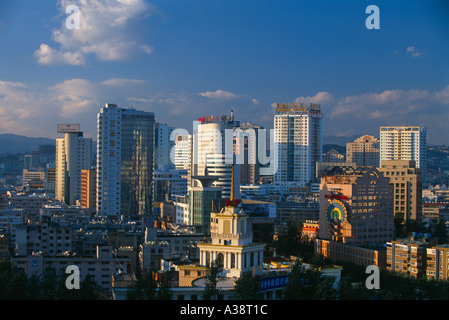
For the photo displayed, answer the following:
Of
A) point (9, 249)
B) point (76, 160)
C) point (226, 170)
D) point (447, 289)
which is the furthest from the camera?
point (76, 160)

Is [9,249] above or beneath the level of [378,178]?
beneath

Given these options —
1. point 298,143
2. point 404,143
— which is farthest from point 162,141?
point 404,143

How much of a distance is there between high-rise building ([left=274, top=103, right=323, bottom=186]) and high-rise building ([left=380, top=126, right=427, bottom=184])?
3285mm

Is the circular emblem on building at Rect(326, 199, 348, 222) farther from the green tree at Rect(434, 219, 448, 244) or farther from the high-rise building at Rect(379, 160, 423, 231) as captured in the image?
the high-rise building at Rect(379, 160, 423, 231)

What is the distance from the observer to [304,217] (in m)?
24.1

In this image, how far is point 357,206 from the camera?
17.7 meters

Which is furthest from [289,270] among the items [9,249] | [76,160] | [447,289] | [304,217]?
[76,160]

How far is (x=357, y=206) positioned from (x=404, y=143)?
19.4 metres

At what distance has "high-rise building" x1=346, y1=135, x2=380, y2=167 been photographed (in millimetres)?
42781

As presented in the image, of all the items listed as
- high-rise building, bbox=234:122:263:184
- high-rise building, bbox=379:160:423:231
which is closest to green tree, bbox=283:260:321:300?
high-rise building, bbox=379:160:423:231

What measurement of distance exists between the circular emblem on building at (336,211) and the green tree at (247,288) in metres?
9.58
